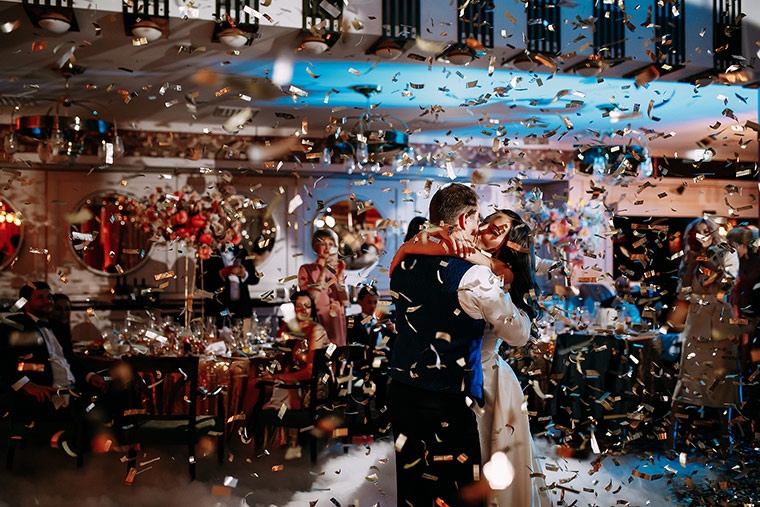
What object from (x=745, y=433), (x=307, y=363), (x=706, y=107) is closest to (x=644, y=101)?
(x=706, y=107)

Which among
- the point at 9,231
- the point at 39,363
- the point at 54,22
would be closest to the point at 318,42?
the point at 54,22

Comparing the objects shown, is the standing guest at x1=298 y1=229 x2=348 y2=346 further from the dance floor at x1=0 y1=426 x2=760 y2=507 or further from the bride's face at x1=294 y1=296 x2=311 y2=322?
the dance floor at x1=0 y1=426 x2=760 y2=507

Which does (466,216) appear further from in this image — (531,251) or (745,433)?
(745,433)

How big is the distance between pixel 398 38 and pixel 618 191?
22.3 ft

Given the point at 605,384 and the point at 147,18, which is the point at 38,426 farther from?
the point at 605,384

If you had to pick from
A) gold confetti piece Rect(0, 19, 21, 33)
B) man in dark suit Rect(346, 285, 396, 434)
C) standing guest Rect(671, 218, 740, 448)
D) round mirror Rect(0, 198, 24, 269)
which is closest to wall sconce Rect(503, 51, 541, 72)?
standing guest Rect(671, 218, 740, 448)

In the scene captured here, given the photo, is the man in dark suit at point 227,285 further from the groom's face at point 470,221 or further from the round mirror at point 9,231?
the groom's face at point 470,221

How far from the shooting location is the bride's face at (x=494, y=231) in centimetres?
285

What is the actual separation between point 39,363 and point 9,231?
4548 mm

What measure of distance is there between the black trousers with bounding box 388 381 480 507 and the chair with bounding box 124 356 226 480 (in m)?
1.93

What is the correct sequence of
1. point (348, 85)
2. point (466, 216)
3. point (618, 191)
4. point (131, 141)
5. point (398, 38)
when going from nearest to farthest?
point (466, 216), point (398, 38), point (348, 85), point (131, 141), point (618, 191)

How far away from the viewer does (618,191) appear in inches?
408

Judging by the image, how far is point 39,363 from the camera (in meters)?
4.48

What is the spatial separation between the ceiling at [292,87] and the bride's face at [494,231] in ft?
1.98
